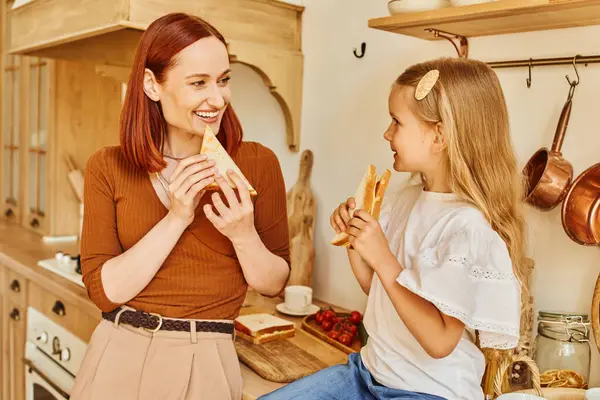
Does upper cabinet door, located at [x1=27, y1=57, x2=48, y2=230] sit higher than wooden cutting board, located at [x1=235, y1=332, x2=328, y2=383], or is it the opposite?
upper cabinet door, located at [x1=27, y1=57, x2=48, y2=230]

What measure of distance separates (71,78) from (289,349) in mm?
1775

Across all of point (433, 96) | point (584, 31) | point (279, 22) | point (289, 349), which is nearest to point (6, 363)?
point (289, 349)

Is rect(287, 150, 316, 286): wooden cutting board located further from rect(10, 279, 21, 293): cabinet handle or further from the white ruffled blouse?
rect(10, 279, 21, 293): cabinet handle

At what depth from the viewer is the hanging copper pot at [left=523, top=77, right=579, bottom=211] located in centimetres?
121

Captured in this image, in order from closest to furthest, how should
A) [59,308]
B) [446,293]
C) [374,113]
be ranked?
[446,293]
[374,113]
[59,308]

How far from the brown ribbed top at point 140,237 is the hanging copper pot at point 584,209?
649mm

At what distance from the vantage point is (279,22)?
183 centimetres

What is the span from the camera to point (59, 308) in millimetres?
1951

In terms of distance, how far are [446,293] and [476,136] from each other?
0.90ft

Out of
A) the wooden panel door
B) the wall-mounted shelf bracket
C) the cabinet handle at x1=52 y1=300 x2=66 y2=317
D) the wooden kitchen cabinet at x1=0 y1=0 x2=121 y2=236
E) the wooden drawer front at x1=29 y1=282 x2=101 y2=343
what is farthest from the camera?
the wooden panel door

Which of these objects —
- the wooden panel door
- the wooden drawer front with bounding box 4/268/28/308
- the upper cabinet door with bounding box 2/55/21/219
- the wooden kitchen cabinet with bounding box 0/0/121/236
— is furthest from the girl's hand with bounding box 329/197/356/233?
the upper cabinet door with bounding box 2/55/21/219

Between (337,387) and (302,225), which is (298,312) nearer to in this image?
(302,225)

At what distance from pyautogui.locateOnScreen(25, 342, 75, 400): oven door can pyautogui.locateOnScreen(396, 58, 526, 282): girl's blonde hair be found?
4.50ft

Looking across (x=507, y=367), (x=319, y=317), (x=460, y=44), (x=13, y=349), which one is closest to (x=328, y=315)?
(x=319, y=317)
